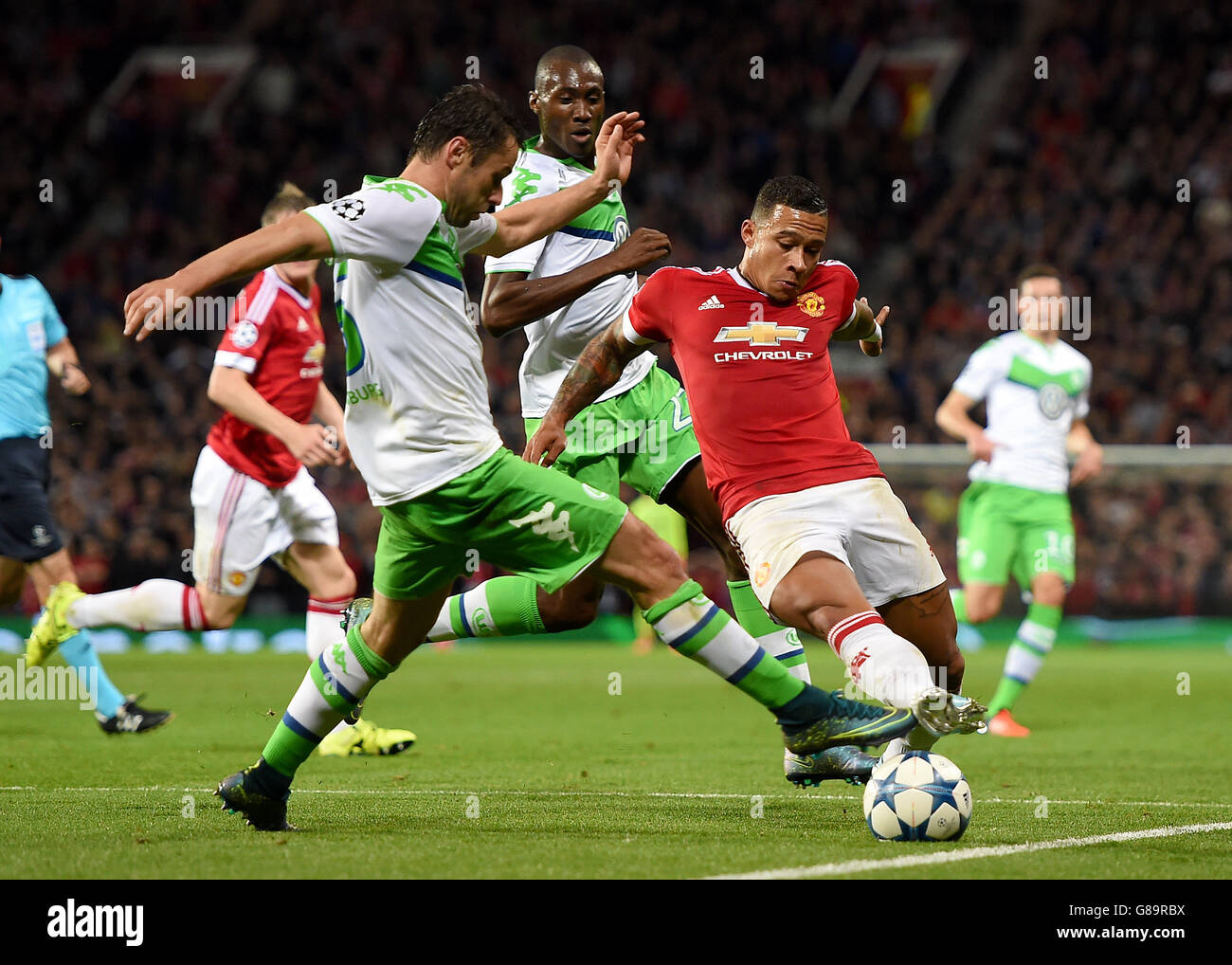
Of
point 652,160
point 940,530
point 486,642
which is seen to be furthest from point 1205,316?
point 486,642

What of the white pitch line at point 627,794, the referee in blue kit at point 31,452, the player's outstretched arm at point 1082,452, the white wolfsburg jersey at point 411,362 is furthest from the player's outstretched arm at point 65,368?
the player's outstretched arm at point 1082,452

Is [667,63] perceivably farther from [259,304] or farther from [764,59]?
[259,304]

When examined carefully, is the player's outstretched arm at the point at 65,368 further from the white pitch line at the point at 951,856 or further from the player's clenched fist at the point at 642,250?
the white pitch line at the point at 951,856

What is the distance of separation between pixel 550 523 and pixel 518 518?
0.33 feet

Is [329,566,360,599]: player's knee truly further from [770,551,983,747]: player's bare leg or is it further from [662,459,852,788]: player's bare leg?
[770,551,983,747]: player's bare leg

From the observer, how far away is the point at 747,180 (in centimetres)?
2412

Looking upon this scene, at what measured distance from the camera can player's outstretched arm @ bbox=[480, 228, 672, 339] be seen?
580 cm

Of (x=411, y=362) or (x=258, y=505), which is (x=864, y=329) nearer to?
(x=411, y=362)

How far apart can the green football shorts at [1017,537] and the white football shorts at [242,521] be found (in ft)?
13.9

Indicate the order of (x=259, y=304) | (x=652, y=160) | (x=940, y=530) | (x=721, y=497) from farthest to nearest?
1. (x=652, y=160)
2. (x=940, y=530)
3. (x=259, y=304)
4. (x=721, y=497)

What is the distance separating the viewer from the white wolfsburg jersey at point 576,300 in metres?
6.77

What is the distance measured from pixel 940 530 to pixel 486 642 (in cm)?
563

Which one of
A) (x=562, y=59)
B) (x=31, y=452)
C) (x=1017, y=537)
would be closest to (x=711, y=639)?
(x=562, y=59)

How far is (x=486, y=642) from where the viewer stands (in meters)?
19.8
